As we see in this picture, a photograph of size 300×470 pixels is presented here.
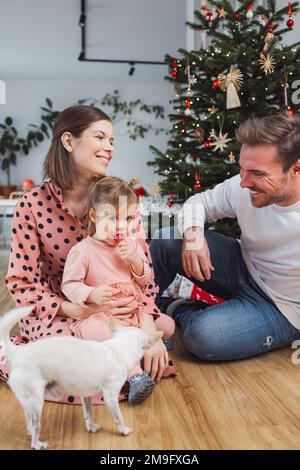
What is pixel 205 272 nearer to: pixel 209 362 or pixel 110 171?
pixel 209 362

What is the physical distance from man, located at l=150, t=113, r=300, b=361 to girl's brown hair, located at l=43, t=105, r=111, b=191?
463mm

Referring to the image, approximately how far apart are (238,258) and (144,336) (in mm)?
837

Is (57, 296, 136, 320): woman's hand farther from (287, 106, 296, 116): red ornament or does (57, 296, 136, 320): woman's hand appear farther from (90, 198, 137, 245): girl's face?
(287, 106, 296, 116): red ornament

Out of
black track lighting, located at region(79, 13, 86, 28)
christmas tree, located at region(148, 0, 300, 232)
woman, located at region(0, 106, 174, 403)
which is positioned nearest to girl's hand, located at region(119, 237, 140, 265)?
woman, located at region(0, 106, 174, 403)

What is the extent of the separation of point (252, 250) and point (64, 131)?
79 centimetres

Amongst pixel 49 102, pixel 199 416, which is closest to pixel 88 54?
pixel 49 102

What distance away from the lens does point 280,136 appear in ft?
5.05

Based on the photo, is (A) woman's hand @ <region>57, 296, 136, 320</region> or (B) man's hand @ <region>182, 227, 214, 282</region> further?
(B) man's hand @ <region>182, 227, 214, 282</region>

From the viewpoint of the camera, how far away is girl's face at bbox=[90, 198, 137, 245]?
137cm

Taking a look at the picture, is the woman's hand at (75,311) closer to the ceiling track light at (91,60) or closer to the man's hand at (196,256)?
the man's hand at (196,256)

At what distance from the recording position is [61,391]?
1.06 meters

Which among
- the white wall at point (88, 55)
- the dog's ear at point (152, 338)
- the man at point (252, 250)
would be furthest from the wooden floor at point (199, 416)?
the white wall at point (88, 55)

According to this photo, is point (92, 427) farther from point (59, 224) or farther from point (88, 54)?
point (88, 54)

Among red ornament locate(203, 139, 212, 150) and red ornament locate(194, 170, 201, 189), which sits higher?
red ornament locate(203, 139, 212, 150)
